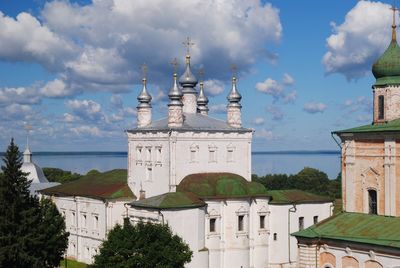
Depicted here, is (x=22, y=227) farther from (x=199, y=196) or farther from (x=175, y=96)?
(x=175, y=96)

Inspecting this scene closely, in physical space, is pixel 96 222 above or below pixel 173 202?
below

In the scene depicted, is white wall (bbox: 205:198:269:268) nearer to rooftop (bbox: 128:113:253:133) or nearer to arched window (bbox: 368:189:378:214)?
rooftop (bbox: 128:113:253:133)

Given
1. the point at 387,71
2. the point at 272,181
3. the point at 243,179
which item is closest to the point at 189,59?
the point at 243,179

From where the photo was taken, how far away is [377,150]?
2469 cm

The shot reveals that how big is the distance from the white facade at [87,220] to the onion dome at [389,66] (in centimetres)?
1479

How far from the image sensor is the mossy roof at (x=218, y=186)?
30109 millimetres

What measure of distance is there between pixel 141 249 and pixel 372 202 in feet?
30.4

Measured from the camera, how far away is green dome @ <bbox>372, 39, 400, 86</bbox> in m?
26.0

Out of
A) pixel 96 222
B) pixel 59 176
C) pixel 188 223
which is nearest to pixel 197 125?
pixel 188 223

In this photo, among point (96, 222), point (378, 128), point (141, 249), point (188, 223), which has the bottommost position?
point (96, 222)

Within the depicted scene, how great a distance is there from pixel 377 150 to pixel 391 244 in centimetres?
464

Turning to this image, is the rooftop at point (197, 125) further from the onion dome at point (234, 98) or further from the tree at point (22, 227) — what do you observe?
the tree at point (22, 227)

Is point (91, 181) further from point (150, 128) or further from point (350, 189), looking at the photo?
point (350, 189)

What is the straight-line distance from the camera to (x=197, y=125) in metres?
32.6
